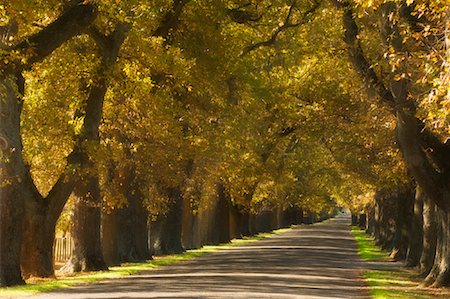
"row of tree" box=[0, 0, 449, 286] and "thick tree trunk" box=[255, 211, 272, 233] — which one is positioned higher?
"thick tree trunk" box=[255, 211, 272, 233]

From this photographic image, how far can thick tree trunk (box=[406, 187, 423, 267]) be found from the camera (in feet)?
130

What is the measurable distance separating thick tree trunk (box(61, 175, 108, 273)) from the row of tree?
0.05 metres

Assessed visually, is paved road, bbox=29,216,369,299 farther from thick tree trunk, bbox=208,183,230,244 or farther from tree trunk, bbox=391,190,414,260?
thick tree trunk, bbox=208,183,230,244

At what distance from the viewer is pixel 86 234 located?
114 feet

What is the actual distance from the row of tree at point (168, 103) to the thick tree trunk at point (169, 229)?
152 cm

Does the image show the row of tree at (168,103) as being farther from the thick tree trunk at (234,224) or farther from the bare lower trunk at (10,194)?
the thick tree trunk at (234,224)

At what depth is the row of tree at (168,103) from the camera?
1031 inches

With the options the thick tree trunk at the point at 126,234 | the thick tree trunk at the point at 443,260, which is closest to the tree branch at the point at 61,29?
the thick tree trunk at the point at 443,260

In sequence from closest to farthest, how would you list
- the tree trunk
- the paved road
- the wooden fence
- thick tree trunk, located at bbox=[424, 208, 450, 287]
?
the paved road → thick tree trunk, located at bbox=[424, 208, 450, 287] → the tree trunk → the wooden fence

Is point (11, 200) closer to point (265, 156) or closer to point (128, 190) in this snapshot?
point (128, 190)

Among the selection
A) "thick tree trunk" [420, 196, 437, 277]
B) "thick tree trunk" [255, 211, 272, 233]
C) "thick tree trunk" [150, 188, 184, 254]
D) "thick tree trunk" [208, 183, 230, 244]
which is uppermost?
"thick tree trunk" [255, 211, 272, 233]

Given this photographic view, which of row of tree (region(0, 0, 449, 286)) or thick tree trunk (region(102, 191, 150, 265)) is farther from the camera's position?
thick tree trunk (region(102, 191, 150, 265))

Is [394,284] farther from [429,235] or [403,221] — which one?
[403,221]

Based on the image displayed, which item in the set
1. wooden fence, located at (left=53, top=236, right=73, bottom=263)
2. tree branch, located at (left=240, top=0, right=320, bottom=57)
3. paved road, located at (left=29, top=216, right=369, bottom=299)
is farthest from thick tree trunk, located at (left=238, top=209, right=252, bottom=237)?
tree branch, located at (left=240, top=0, right=320, bottom=57)
